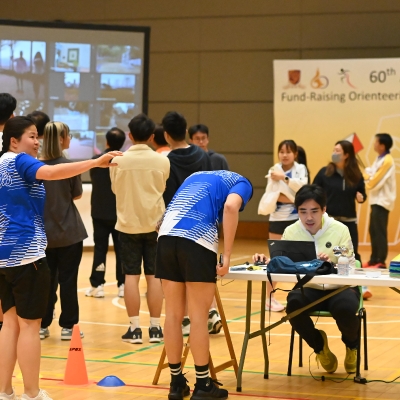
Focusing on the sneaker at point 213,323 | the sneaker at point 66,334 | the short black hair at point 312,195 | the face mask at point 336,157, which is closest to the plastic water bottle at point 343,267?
the short black hair at point 312,195

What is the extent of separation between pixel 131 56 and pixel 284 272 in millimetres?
7008

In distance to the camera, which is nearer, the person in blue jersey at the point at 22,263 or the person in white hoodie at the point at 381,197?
the person in blue jersey at the point at 22,263

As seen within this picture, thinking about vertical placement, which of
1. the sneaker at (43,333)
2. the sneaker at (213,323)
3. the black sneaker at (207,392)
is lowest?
the sneaker at (43,333)

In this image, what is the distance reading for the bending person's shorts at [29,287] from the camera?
3.79 metres

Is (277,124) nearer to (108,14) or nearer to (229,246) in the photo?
(108,14)

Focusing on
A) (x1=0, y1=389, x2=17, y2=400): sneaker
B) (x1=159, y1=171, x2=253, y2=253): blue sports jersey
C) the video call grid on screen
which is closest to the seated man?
(x1=159, y1=171, x2=253, y2=253): blue sports jersey

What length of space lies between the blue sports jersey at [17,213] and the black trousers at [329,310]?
1576 millimetres

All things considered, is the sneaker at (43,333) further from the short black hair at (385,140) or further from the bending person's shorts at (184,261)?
the short black hair at (385,140)

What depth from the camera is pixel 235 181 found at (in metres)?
4.20

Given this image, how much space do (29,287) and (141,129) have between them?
212 cm

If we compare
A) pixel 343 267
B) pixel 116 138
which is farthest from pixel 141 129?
pixel 343 267

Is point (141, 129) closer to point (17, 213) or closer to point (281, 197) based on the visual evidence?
point (281, 197)

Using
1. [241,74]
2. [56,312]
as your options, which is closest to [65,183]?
[56,312]

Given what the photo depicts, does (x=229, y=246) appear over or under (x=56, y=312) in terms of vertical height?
over
